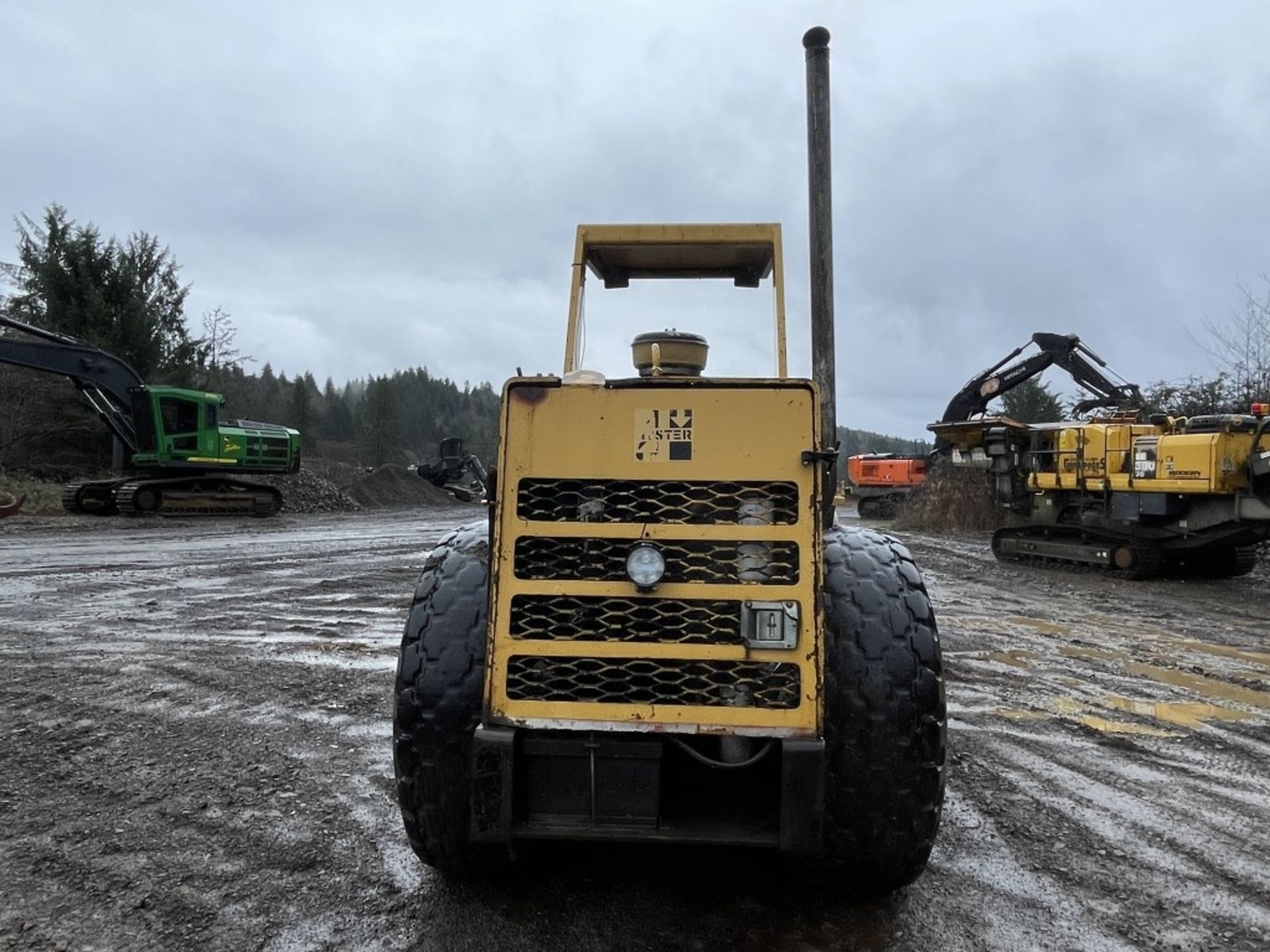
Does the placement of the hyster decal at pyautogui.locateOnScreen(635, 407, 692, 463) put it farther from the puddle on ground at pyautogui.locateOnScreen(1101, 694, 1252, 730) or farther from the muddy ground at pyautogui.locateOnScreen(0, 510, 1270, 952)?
the puddle on ground at pyautogui.locateOnScreen(1101, 694, 1252, 730)

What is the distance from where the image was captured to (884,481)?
31.3 m

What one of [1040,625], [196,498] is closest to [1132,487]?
[1040,625]

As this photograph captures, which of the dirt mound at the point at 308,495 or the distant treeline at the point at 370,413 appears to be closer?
the dirt mound at the point at 308,495

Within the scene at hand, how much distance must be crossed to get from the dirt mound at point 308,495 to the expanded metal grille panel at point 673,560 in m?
25.9

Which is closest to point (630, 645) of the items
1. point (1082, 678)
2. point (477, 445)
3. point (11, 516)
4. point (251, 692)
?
point (251, 692)

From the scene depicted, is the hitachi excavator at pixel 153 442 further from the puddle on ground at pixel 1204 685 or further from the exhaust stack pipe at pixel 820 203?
the puddle on ground at pixel 1204 685

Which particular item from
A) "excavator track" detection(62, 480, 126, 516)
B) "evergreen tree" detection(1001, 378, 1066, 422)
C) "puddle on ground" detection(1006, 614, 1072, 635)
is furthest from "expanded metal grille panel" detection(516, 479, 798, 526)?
"evergreen tree" detection(1001, 378, 1066, 422)

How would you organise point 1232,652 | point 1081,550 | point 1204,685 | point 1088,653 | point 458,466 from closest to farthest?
1. point 1204,685
2. point 458,466
3. point 1088,653
4. point 1232,652
5. point 1081,550

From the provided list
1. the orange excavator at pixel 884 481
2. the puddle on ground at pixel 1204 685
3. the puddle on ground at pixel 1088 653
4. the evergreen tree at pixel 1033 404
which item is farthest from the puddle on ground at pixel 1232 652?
the evergreen tree at pixel 1033 404

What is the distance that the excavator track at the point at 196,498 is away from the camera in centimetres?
2083

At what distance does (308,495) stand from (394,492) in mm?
6396

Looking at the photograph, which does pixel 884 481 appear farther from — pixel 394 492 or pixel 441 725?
pixel 441 725

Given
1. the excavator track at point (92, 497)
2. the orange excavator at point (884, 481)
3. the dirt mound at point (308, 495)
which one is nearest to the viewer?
the excavator track at point (92, 497)

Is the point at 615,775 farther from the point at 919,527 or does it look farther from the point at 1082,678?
the point at 919,527
